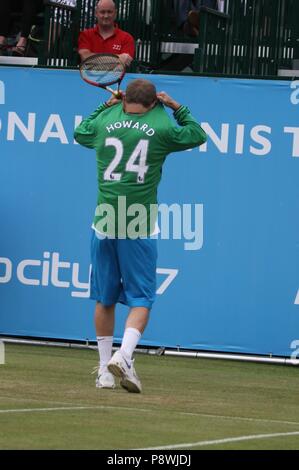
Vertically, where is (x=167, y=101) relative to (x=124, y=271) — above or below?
above

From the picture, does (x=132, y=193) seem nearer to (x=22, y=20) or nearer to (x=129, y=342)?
(x=129, y=342)

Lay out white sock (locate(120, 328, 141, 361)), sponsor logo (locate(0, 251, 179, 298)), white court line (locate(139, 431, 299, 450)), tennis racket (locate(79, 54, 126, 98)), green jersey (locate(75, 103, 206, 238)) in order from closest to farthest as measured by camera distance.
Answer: white court line (locate(139, 431, 299, 450))
white sock (locate(120, 328, 141, 361))
green jersey (locate(75, 103, 206, 238))
tennis racket (locate(79, 54, 126, 98))
sponsor logo (locate(0, 251, 179, 298))

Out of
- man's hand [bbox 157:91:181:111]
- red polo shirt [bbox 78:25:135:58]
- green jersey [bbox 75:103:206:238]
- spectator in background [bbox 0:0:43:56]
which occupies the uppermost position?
spectator in background [bbox 0:0:43:56]

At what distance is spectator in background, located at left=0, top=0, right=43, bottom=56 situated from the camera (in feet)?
50.9

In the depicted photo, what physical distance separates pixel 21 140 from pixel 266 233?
8.62 feet

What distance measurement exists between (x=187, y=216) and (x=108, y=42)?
2617 millimetres

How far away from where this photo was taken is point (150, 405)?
8906 millimetres

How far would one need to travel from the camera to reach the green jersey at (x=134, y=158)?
31.9ft

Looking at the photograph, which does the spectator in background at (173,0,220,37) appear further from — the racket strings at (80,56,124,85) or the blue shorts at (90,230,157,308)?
the blue shorts at (90,230,157,308)

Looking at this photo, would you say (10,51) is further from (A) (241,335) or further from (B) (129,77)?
(A) (241,335)

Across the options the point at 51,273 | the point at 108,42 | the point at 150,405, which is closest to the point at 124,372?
the point at 150,405

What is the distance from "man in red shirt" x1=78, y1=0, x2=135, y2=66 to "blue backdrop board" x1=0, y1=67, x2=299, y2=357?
122 centimetres

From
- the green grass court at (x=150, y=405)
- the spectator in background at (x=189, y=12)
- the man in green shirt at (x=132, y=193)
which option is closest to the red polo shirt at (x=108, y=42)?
the spectator in background at (x=189, y=12)

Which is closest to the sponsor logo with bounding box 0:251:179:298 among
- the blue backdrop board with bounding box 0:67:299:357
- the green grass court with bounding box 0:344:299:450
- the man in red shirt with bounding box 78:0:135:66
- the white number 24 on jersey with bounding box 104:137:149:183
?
the blue backdrop board with bounding box 0:67:299:357
